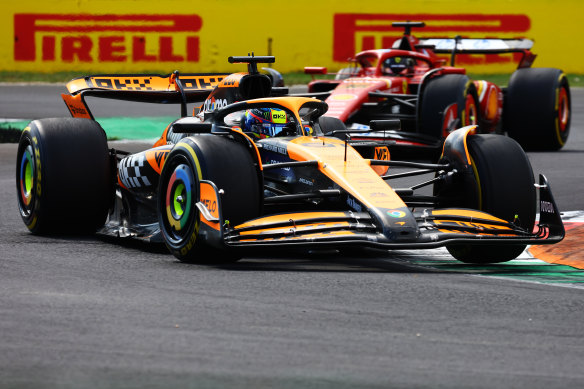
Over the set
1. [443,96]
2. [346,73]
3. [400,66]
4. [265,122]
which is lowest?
[443,96]

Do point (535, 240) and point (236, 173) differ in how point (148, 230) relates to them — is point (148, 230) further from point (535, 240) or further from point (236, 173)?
point (535, 240)

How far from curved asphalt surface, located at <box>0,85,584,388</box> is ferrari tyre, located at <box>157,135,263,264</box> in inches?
5.8

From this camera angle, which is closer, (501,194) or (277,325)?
(277,325)

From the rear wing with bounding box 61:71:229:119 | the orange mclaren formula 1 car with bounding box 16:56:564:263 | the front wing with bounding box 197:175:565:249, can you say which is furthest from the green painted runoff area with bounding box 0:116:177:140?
the front wing with bounding box 197:175:565:249

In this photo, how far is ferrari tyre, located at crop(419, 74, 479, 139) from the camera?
15.7 meters

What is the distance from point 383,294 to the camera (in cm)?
660

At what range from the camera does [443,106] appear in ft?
51.6

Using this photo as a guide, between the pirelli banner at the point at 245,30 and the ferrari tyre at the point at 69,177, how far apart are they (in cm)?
1933

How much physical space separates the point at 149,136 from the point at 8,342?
44.9 ft

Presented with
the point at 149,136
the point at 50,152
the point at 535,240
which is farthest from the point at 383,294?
the point at 149,136

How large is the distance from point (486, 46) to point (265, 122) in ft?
32.1

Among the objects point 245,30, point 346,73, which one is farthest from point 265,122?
point 245,30

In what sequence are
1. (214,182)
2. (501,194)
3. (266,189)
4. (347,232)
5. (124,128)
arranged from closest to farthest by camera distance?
(347,232)
(214,182)
(501,194)
(266,189)
(124,128)

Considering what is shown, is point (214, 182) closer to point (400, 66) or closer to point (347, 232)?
point (347, 232)
